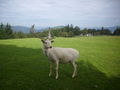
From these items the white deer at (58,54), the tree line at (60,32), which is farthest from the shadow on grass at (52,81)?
the tree line at (60,32)

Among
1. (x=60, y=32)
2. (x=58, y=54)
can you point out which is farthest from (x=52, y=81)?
(x=60, y=32)

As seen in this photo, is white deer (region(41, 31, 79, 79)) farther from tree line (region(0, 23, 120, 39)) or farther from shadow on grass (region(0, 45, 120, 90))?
tree line (region(0, 23, 120, 39))

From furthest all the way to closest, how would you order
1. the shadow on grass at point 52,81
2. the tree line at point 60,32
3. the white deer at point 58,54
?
the tree line at point 60,32
the white deer at point 58,54
the shadow on grass at point 52,81

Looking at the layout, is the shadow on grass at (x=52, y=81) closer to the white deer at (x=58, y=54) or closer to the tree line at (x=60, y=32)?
the white deer at (x=58, y=54)

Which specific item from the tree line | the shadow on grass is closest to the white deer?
the shadow on grass

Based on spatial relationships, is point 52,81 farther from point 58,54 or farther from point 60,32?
point 60,32

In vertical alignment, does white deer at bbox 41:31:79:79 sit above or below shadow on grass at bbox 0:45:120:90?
above

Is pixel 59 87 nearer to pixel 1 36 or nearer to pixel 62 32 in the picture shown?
pixel 1 36

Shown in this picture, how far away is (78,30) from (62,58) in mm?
131682

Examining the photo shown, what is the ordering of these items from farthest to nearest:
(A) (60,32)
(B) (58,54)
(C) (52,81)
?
(A) (60,32) → (B) (58,54) → (C) (52,81)

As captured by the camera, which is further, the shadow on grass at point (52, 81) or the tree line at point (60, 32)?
the tree line at point (60, 32)

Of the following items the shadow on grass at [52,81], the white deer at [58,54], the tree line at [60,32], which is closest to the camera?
the shadow on grass at [52,81]

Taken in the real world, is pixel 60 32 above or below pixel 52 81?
above

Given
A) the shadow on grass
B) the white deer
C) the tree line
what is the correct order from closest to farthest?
the shadow on grass < the white deer < the tree line
